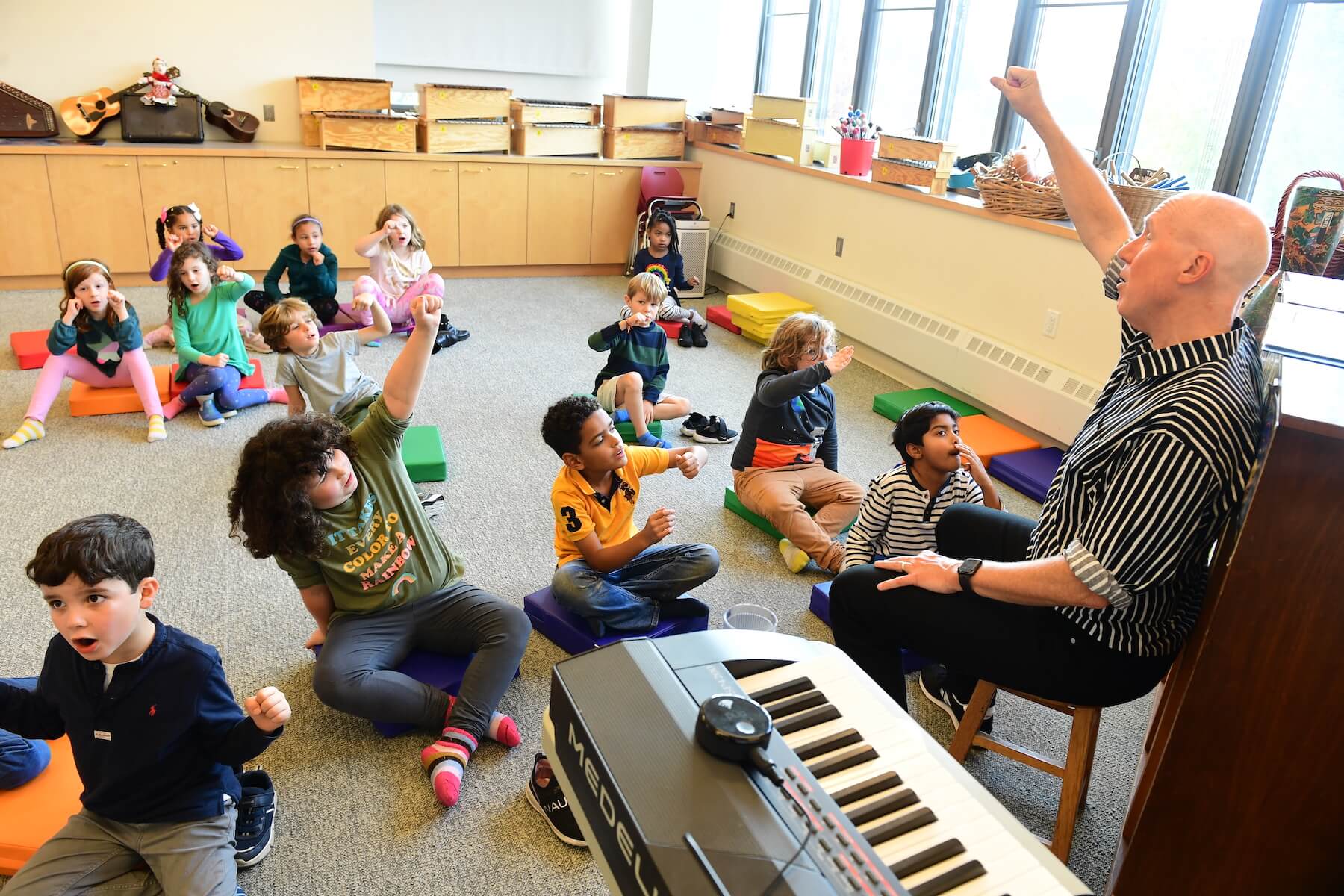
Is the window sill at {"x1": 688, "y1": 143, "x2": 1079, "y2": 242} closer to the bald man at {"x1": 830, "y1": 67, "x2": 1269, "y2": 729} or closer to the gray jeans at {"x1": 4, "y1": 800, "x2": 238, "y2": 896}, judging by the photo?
the bald man at {"x1": 830, "y1": 67, "x2": 1269, "y2": 729}

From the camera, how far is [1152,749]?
1.43m

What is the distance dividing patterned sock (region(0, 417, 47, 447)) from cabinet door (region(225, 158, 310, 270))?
7.52 ft

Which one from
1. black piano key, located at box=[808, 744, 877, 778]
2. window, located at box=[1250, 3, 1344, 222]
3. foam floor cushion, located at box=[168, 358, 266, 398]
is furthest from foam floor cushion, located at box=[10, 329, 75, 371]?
window, located at box=[1250, 3, 1344, 222]

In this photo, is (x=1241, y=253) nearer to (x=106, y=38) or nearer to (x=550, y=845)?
(x=550, y=845)

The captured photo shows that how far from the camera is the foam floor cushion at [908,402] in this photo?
3.98 m

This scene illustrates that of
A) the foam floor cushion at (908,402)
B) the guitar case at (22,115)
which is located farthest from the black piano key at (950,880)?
the guitar case at (22,115)

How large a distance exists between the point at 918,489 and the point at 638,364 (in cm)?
151

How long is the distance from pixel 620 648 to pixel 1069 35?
4.31m

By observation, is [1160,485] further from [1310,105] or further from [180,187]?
[180,187]

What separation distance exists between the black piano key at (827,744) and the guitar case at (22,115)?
5794 millimetres

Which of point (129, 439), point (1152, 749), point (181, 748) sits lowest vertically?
point (129, 439)

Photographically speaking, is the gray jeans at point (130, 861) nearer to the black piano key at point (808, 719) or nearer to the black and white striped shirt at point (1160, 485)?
the black piano key at point (808, 719)

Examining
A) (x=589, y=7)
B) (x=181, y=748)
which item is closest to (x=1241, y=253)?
(x=181, y=748)

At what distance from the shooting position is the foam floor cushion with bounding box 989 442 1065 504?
3328mm
